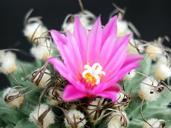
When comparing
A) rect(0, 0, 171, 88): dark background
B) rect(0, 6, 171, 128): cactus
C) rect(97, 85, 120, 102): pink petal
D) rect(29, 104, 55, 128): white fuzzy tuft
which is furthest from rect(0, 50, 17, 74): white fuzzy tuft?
rect(0, 0, 171, 88): dark background

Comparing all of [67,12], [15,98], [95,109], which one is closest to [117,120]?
[95,109]

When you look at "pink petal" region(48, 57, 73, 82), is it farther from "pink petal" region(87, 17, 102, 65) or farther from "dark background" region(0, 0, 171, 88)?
"dark background" region(0, 0, 171, 88)

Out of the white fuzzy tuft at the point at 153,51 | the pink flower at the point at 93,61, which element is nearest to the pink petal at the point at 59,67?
the pink flower at the point at 93,61

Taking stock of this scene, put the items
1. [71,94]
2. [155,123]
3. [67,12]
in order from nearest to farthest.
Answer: [71,94], [155,123], [67,12]

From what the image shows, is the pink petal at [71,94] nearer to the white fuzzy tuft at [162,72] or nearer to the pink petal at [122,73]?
the pink petal at [122,73]

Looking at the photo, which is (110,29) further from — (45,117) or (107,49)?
(45,117)
